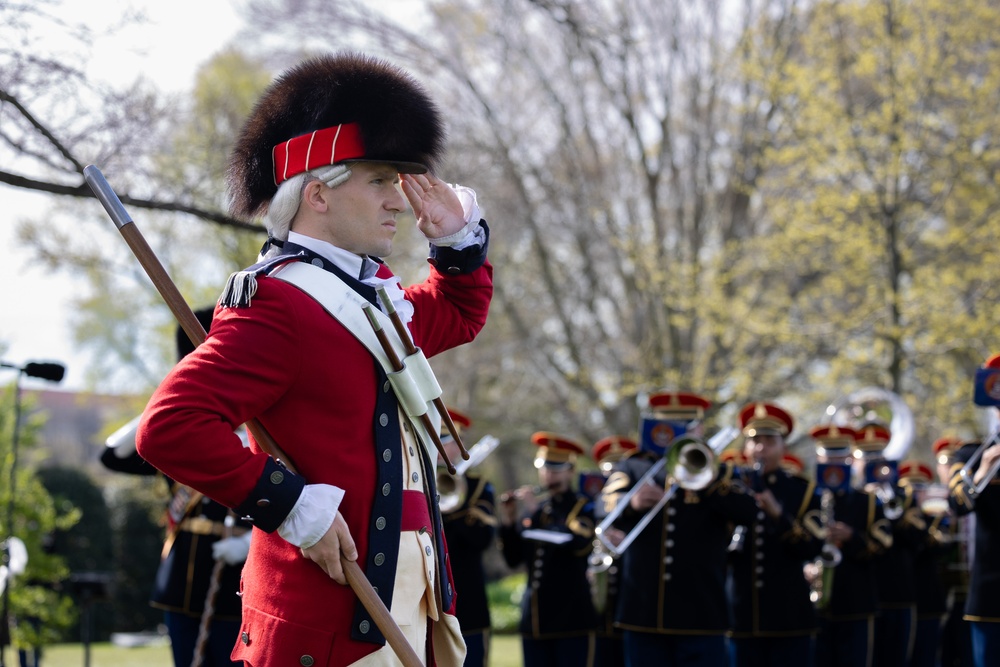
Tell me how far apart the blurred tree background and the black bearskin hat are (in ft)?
29.9

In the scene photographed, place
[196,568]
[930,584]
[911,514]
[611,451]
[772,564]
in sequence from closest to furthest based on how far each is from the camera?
[196,568]
[772,564]
[911,514]
[611,451]
[930,584]

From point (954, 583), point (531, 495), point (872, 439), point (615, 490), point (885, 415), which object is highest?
point (885, 415)

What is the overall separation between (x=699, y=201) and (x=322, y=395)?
16874mm

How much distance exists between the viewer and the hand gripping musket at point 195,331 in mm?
2916

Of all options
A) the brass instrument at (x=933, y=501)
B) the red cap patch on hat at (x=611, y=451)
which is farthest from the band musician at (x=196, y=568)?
the brass instrument at (x=933, y=501)

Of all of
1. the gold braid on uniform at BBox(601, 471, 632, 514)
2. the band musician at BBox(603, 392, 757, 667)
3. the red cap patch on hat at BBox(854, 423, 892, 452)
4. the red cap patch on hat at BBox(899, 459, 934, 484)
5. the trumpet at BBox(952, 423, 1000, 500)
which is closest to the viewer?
the trumpet at BBox(952, 423, 1000, 500)

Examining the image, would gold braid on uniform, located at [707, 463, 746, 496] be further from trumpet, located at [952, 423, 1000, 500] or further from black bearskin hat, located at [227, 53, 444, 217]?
black bearskin hat, located at [227, 53, 444, 217]

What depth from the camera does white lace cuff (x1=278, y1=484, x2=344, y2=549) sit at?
2.84 m

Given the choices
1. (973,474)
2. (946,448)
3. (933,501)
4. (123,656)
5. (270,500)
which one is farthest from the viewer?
(123,656)

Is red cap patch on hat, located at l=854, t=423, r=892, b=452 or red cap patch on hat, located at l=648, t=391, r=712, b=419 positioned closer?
red cap patch on hat, located at l=648, t=391, r=712, b=419

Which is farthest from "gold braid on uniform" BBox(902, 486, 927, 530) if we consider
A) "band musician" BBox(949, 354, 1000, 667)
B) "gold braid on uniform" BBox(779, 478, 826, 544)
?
"band musician" BBox(949, 354, 1000, 667)

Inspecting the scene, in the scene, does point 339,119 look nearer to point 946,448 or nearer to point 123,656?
point 946,448

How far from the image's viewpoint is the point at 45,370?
708 cm

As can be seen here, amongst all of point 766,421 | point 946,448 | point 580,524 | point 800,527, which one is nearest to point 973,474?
point 800,527
